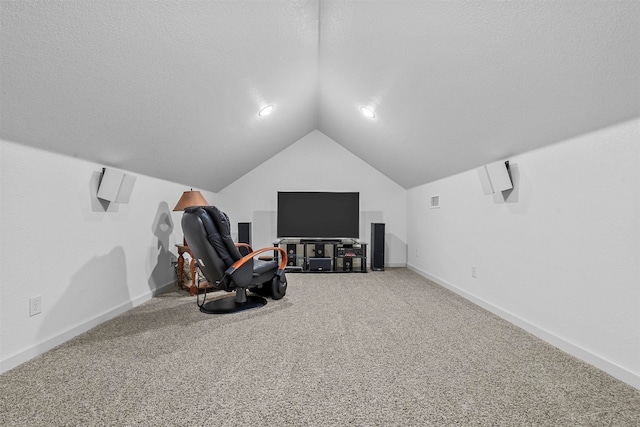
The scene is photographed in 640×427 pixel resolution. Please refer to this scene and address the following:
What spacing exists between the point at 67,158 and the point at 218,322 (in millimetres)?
1826

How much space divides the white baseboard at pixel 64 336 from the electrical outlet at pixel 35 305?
0.23 m

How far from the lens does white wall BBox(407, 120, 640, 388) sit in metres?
1.84

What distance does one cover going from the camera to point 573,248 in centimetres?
221

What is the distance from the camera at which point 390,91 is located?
304 cm

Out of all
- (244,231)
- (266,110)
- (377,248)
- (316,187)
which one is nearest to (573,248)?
(266,110)

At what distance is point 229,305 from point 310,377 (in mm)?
1699

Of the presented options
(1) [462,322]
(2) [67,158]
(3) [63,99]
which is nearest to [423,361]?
(1) [462,322]

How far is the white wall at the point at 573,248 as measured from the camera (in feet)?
6.05

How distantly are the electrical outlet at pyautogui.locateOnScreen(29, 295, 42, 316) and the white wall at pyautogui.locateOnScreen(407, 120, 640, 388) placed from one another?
3.77 metres

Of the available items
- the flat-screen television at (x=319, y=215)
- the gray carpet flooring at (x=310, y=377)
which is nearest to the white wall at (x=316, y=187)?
the flat-screen television at (x=319, y=215)

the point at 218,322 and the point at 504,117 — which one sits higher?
the point at 504,117

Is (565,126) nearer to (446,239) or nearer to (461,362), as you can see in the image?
(461,362)

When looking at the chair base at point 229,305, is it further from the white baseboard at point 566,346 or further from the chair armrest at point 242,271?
the white baseboard at point 566,346

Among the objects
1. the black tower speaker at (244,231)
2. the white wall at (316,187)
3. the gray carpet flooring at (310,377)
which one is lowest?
the gray carpet flooring at (310,377)
